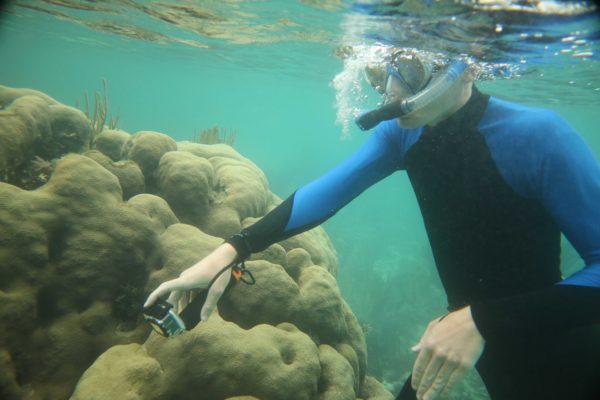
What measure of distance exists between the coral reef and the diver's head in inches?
85.3

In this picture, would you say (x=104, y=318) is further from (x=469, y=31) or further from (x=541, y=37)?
(x=541, y=37)

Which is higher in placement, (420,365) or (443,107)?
(443,107)

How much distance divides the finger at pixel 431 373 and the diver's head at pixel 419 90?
62.5 inches

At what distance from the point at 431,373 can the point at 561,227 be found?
3.76 ft

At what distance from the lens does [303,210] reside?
2.77m

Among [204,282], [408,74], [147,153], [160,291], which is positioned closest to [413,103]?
[408,74]

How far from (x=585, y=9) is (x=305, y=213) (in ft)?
18.7

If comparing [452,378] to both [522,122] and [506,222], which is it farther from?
[522,122]

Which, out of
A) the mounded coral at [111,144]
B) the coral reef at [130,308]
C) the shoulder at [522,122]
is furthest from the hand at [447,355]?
the mounded coral at [111,144]

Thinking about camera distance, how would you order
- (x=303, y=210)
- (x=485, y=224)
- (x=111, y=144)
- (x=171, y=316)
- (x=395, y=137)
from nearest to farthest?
1. (x=171, y=316)
2. (x=485, y=224)
3. (x=303, y=210)
4. (x=395, y=137)
5. (x=111, y=144)

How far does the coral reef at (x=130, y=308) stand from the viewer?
2.78m

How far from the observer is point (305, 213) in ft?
9.07

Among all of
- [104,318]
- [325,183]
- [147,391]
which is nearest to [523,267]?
A: [325,183]

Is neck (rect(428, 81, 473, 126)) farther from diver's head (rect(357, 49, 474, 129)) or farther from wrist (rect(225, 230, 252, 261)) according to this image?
wrist (rect(225, 230, 252, 261))
